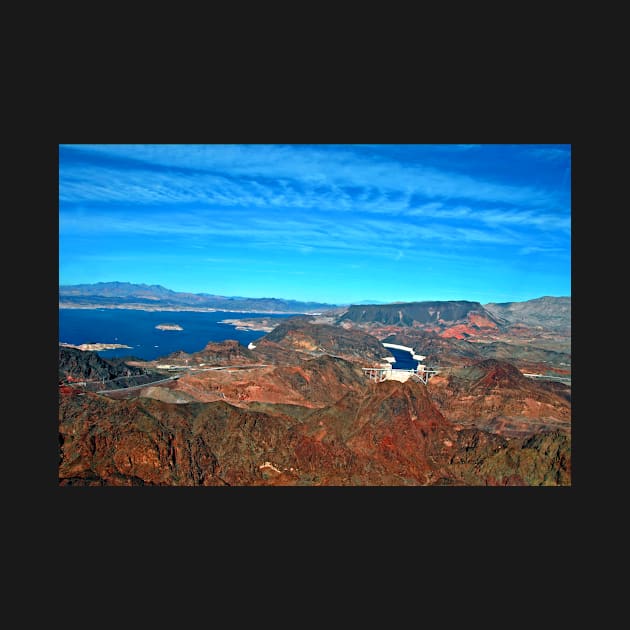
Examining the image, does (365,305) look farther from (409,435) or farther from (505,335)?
(409,435)

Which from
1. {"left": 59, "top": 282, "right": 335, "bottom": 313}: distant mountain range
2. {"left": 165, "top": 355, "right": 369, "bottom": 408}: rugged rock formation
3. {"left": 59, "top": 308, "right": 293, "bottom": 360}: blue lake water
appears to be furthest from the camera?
{"left": 59, "top": 282, "right": 335, "bottom": 313}: distant mountain range

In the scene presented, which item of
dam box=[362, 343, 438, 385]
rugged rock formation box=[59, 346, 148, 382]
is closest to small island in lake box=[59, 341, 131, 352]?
rugged rock formation box=[59, 346, 148, 382]

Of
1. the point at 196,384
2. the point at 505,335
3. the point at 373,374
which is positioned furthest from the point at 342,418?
the point at 505,335

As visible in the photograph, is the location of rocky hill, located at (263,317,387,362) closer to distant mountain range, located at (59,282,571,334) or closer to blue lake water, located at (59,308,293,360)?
blue lake water, located at (59,308,293,360)

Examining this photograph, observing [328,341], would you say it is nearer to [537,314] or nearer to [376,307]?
[537,314]

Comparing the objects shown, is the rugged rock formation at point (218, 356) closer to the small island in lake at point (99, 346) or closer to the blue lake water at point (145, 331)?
the blue lake water at point (145, 331)

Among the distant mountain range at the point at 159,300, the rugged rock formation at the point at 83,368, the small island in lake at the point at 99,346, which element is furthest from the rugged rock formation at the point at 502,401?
the distant mountain range at the point at 159,300

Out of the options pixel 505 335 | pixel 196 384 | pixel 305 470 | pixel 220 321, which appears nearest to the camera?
pixel 305 470
